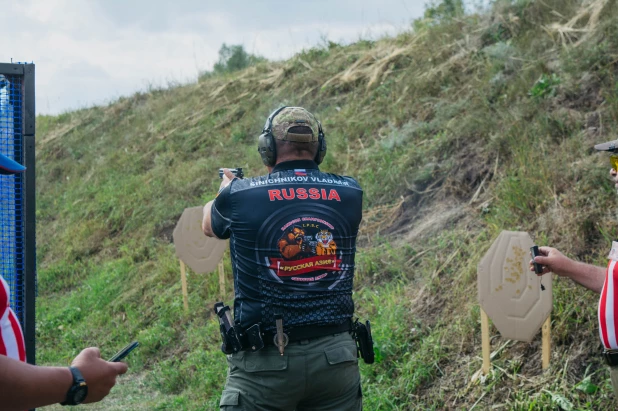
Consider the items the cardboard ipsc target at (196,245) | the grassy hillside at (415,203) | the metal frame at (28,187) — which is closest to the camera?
the metal frame at (28,187)

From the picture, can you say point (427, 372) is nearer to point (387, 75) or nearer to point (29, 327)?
point (29, 327)

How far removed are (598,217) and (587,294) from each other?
82 cm

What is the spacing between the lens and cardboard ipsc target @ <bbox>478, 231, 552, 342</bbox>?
488 centimetres

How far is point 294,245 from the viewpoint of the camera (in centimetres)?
334

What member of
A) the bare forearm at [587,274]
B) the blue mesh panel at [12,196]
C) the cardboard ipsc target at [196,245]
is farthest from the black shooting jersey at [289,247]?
the cardboard ipsc target at [196,245]

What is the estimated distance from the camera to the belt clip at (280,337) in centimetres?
323

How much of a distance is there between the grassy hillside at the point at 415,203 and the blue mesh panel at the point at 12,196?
2467 mm

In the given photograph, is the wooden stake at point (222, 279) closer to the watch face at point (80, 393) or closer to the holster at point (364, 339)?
the holster at point (364, 339)

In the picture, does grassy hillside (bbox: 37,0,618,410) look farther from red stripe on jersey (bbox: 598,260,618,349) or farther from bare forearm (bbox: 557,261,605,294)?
red stripe on jersey (bbox: 598,260,618,349)

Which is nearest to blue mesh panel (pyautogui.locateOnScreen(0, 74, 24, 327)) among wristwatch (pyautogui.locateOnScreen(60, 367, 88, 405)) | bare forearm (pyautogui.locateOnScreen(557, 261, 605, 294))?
wristwatch (pyautogui.locateOnScreen(60, 367, 88, 405))

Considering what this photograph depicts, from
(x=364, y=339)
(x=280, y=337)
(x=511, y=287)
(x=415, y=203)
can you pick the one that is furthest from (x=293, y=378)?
(x=415, y=203)

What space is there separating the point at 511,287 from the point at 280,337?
8.04 feet

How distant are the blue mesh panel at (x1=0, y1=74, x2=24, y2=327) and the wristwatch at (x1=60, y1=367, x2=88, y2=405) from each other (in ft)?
9.11

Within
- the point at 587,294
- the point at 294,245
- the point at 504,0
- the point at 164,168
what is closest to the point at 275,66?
the point at 164,168
